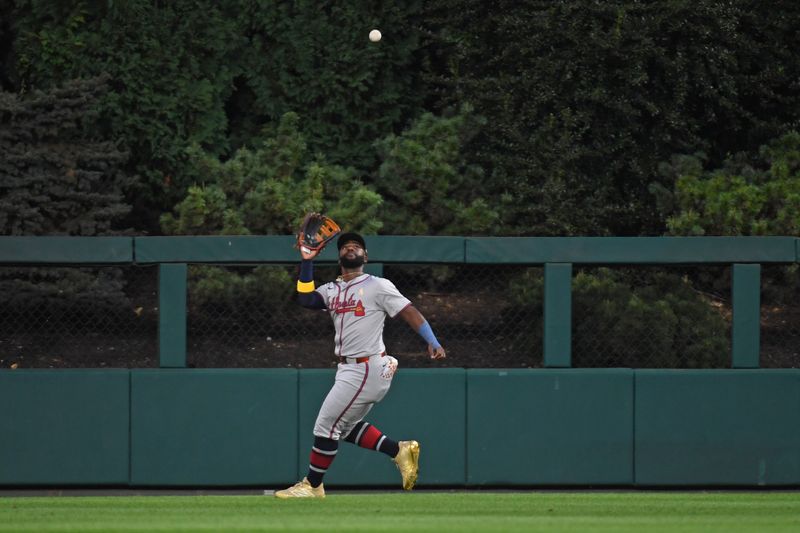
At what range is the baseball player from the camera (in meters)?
8.47

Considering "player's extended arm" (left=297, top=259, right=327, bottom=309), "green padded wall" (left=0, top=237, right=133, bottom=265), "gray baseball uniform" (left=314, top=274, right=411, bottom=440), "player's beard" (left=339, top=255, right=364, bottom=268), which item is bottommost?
"gray baseball uniform" (left=314, top=274, right=411, bottom=440)

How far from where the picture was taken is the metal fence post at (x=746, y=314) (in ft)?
35.1

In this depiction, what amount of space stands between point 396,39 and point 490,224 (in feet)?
11.3

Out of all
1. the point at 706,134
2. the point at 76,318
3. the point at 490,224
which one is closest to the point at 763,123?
the point at 706,134

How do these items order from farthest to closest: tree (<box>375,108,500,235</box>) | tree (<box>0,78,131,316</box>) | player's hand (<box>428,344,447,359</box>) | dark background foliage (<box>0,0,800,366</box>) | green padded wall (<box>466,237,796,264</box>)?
tree (<box>375,108,500,235</box>)
dark background foliage (<box>0,0,800,366</box>)
tree (<box>0,78,131,316</box>)
green padded wall (<box>466,237,796,264</box>)
player's hand (<box>428,344,447,359</box>)

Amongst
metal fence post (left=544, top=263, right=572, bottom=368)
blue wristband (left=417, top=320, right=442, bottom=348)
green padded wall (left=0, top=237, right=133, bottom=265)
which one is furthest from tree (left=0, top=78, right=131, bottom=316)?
blue wristband (left=417, top=320, right=442, bottom=348)

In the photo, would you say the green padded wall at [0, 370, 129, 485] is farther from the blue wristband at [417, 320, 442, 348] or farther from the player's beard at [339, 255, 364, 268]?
the blue wristband at [417, 320, 442, 348]

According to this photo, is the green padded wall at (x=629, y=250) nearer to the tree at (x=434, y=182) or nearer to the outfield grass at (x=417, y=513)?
the outfield grass at (x=417, y=513)

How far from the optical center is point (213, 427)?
34.4 ft

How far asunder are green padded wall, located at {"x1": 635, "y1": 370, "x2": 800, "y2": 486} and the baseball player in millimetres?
3071

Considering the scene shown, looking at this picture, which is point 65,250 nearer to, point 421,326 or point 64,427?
point 64,427

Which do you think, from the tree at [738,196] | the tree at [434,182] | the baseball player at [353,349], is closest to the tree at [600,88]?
the tree at [434,182]

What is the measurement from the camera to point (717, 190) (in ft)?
45.7

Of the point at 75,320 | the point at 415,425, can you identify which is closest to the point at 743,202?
the point at 415,425
